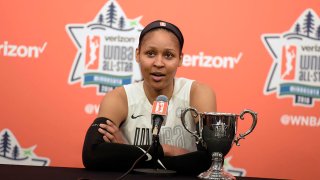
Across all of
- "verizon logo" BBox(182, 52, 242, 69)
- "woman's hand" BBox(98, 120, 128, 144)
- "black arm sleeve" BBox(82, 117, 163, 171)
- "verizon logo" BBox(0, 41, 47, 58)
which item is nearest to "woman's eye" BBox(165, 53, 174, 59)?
"woman's hand" BBox(98, 120, 128, 144)

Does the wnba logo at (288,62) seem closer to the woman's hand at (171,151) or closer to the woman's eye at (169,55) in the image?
the woman's eye at (169,55)

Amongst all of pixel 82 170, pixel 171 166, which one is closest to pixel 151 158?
pixel 171 166

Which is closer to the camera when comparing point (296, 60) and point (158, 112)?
point (158, 112)

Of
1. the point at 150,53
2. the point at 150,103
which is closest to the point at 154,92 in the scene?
the point at 150,103

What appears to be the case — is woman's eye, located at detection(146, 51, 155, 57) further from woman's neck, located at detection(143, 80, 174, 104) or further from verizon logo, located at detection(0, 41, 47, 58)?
verizon logo, located at detection(0, 41, 47, 58)

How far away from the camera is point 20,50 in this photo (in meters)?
2.92

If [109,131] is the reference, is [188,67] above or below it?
above

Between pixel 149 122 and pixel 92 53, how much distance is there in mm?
812

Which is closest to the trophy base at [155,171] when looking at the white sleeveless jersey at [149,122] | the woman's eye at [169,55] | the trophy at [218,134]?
the trophy at [218,134]

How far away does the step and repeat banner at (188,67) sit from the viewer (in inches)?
113

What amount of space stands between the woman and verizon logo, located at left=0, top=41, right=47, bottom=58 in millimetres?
802

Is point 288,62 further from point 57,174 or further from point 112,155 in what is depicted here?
point 57,174

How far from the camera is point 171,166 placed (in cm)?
183

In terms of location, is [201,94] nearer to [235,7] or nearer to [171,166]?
[171,166]
